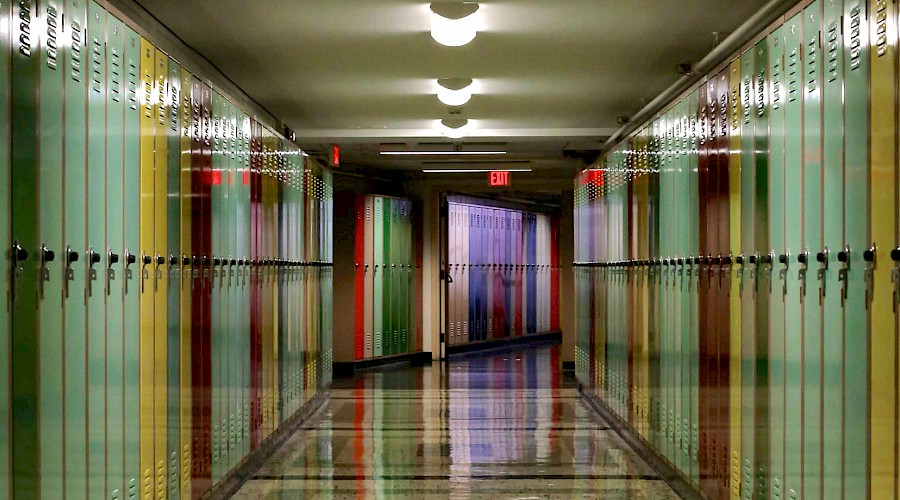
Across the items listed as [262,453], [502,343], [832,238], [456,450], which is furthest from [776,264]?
[502,343]

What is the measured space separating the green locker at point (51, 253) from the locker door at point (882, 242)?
2.19 metres

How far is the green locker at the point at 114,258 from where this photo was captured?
3.38 m

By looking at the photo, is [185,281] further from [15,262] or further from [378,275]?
[378,275]

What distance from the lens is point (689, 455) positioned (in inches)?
205

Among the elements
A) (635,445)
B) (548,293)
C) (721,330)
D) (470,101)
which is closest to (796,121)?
(721,330)

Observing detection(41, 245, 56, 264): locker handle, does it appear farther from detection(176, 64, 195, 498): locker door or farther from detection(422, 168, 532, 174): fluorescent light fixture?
detection(422, 168, 532, 174): fluorescent light fixture

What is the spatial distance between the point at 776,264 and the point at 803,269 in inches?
12.2

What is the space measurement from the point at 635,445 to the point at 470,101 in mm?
3329

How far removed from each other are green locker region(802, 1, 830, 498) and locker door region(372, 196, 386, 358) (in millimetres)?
10571

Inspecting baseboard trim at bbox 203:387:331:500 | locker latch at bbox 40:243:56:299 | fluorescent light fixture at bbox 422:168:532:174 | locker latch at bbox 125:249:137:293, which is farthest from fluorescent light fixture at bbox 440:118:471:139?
locker latch at bbox 40:243:56:299

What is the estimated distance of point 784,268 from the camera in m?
3.58

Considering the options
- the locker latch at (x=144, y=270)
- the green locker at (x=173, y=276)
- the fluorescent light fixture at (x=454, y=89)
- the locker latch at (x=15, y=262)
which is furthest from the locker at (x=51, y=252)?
the fluorescent light fixture at (x=454, y=89)

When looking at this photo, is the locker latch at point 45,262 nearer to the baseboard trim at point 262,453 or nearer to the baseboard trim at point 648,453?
the baseboard trim at point 262,453

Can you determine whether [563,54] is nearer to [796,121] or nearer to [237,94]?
[237,94]
